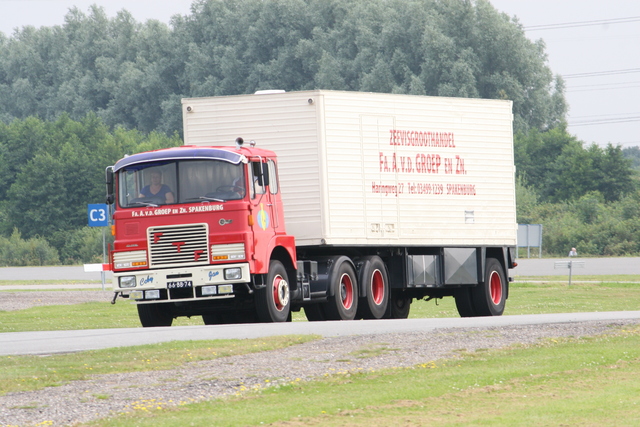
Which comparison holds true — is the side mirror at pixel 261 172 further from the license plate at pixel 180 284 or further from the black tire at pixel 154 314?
the black tire at pixel 154 314

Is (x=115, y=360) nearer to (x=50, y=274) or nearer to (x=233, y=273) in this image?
(x=233, y=273)

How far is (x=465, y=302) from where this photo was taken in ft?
79.0

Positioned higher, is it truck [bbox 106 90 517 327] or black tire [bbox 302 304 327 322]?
truck [bbox 106 90 517 327]

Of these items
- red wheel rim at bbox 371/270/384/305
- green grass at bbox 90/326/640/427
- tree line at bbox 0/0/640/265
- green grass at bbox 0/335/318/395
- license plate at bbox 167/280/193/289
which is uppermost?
tree line at bbox 0/0/640/265

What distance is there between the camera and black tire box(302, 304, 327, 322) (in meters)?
20.5

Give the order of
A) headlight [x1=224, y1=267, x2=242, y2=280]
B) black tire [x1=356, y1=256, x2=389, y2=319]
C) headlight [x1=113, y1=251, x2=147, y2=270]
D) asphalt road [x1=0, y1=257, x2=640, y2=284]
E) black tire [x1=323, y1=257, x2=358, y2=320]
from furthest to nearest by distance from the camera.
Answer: asphalt road [x1=0, y1=257, x2=640, y2=284], black tire [x1=356, y1=256, x2=389, y2=319], black tire [x1=323, y1=257, x2=358, y2=320], headlight [x1=113, y1=251, x2=147, y2=270], headlight [x1=224, y1=267, x2=242, y2=280]

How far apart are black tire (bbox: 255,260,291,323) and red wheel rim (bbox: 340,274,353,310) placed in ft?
4.51

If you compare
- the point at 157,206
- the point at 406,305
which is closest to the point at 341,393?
the point at 157,206

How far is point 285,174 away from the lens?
66.1 feet

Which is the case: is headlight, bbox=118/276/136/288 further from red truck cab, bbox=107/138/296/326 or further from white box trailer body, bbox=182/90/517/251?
white box trailer body, bbox=182/90/517/251

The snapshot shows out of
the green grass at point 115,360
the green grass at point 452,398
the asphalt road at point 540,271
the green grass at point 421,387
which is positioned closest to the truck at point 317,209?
the green grass at point 115,360

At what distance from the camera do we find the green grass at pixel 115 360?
1158cm

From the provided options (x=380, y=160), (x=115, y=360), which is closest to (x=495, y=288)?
(x=380, y=160)

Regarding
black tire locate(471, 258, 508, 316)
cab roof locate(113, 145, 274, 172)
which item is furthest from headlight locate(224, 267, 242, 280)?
black tire locate(471, 258, 508, 316)
